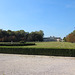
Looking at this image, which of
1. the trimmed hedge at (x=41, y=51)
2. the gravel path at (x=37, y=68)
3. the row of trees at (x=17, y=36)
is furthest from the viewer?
the row of trees at (x=17, y=36)

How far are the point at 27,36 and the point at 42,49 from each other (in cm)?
8534

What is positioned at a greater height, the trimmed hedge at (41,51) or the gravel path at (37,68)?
the trimmed hedge at (41,51)

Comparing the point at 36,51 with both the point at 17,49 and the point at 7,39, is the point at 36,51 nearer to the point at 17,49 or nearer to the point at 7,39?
the point at 17,49

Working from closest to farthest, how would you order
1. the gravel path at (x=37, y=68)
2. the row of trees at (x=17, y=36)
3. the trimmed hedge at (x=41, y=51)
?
the gravel path at (x=37, y=68)
the trimmed hedge at (x=41, y=51)
the row of trees at (x=17, y=36)

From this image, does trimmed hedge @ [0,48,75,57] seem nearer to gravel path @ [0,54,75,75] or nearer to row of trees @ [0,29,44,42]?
gravel path @ [0,54,75,75]

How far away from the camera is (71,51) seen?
571 inches

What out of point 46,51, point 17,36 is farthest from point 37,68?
point 17,36

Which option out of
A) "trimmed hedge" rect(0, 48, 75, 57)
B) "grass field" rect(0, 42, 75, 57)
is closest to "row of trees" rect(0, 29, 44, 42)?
"trimmed hedge" rect(0, 48, 75, 57)

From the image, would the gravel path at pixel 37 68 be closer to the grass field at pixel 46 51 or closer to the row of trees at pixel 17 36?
the grass field at pixel 46 51

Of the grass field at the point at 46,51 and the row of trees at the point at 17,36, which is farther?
the row of trees at the point at 17,36

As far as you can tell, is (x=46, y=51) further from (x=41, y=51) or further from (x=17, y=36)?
(x=17, y=36)

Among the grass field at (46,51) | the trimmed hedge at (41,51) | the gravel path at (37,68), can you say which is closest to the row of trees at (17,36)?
the trimmed hedge at (41,51)

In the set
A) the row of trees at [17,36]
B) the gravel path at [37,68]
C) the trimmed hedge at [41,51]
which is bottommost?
the gravel path at [37,68]

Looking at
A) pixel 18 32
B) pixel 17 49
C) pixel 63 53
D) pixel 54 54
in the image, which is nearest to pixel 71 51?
pixel 63 53
